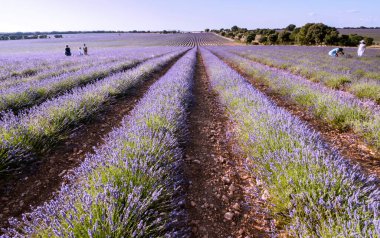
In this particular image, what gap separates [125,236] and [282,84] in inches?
289

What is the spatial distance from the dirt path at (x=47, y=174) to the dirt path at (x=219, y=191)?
1454 mm

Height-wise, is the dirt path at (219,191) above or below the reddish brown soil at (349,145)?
below

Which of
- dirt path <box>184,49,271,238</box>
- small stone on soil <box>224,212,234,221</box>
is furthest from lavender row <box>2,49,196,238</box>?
small stone on soil <box>224,212,234,221</box>

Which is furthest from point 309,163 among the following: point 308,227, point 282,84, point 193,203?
point 282,84

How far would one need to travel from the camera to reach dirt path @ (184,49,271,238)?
2.27m

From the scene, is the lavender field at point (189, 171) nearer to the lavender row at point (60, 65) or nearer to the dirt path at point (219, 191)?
the dirt path at point (219, 191)

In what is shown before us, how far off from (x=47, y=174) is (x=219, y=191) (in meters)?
2.21

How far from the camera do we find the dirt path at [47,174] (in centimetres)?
253

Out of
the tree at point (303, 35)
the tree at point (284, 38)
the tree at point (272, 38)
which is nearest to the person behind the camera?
the tree at point (303, 35)

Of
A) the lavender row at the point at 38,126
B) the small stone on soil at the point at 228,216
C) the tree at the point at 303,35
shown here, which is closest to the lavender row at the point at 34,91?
the lavender row at the point at 38,126

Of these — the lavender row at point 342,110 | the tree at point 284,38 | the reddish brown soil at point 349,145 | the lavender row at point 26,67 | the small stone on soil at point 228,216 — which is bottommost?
the small stone on soil at point 228,216

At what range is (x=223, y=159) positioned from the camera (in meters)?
3.61

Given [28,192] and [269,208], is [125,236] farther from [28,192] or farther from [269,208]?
[28,192]

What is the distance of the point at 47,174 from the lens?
3109 millimetres
